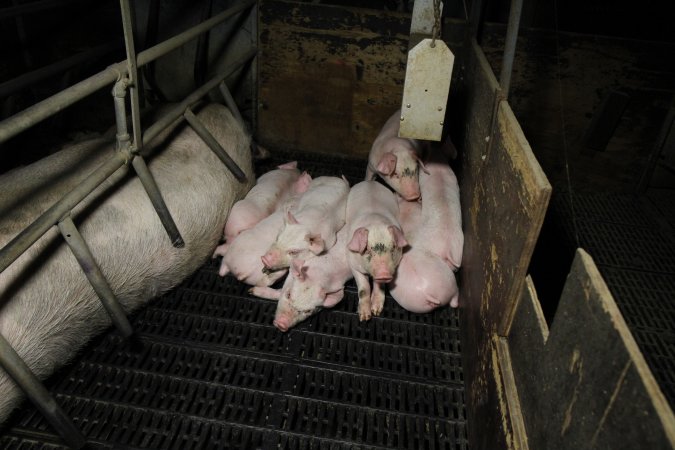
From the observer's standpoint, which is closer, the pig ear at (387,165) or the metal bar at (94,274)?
the metal bar at (94,274)

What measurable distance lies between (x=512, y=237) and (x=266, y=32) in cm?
229

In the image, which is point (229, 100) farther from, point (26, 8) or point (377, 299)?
point (377, 299)

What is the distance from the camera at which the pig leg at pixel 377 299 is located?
2191mm

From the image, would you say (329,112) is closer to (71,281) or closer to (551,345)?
(71,281)

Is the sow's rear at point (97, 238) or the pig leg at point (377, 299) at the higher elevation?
the sow's rear at point (97, 238)

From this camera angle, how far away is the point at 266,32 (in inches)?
125

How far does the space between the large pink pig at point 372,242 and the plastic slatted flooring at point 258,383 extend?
0.39ft

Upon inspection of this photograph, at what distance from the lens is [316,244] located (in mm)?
2129

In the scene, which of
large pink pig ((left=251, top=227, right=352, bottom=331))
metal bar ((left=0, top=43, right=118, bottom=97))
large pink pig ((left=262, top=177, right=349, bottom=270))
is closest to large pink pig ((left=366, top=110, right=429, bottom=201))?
large pink pig ((left=262, top=177, right=349, bottom=270))

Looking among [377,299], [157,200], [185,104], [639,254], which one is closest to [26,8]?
[185,104]

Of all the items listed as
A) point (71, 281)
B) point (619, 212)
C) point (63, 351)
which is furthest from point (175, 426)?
point (619, 212)

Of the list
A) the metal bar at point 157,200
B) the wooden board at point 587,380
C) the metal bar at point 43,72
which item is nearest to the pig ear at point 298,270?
the metal bar at point 157,200

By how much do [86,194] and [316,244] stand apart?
846 millimetres

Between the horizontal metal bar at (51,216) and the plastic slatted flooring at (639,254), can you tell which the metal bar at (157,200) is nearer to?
the horizontal metal bar at (51,216)
